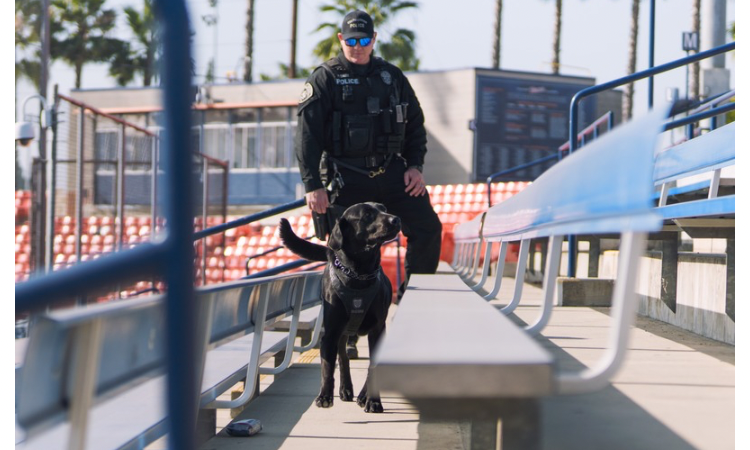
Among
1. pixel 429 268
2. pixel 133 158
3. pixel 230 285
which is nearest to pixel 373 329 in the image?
pixel 429 268

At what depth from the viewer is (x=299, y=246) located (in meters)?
4.79

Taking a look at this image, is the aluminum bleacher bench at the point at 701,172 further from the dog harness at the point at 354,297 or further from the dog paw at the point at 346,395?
the dog paw at the point at 346,395

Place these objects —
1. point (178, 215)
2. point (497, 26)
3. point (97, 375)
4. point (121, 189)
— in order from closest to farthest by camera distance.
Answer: point (178, 215), point (97, 375), point (121, 189), point (497, 26)

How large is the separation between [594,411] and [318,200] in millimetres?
2150

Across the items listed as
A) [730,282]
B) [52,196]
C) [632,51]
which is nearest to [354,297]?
[730,282]

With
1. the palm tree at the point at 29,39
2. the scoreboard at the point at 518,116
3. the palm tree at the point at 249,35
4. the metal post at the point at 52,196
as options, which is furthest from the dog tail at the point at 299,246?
the palm tree at the point at 249,35

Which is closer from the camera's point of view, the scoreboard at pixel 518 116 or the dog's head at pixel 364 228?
the dog's head at pixel 364 228

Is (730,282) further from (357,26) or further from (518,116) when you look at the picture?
(518,116)

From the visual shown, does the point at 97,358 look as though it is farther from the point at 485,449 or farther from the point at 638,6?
the point at 638,6

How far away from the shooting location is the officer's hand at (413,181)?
4.86 metres

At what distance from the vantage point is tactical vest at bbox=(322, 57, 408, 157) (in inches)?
185

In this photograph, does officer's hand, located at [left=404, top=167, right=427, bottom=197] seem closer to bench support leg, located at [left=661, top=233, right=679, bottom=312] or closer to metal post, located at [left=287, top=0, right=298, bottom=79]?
bench support leg, located at [left=661, top=233, right=679, bottom=312]

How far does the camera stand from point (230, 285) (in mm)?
3314

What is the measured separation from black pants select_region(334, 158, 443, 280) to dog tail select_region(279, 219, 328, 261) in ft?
0.97
